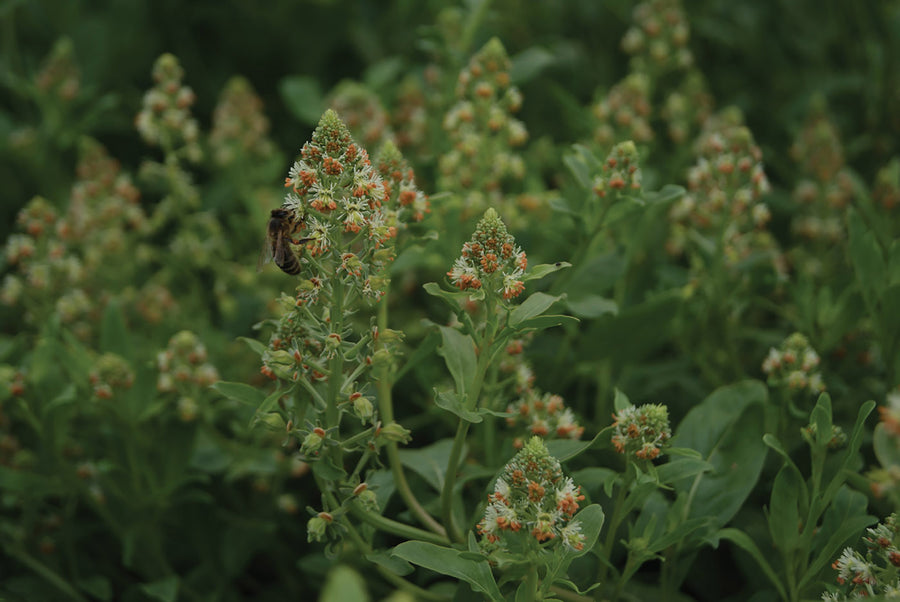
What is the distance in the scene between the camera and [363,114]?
335 centimetres

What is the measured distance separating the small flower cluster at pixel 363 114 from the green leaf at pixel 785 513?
6.34ft

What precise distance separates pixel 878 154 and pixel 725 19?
1.29 meters

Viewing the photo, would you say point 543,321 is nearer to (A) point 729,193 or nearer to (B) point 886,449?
(B) point 886,449

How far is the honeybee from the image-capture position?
6.59ft

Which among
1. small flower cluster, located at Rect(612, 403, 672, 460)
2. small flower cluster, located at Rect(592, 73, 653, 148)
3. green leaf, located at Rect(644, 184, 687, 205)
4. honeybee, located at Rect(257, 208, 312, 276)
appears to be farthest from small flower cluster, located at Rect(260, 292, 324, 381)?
small flower cluster, located at Rect(592, 73, 653, 148)

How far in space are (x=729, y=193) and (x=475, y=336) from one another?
1272mm

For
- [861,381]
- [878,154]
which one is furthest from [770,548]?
[878,154]

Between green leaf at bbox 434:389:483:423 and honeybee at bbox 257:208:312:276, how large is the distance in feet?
1.62

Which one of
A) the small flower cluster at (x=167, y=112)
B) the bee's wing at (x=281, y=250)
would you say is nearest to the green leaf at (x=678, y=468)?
the bee's wing at (x=281, y=250)

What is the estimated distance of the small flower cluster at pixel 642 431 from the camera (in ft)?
5.95

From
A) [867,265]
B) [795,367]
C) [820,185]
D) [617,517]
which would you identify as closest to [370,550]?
[617,517]

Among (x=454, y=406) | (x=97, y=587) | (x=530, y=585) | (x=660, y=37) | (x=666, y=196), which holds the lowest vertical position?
(x=97, y=587)

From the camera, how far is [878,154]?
371 centimetres

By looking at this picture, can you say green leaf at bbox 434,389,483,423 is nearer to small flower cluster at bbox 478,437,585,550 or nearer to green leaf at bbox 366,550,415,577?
small flower cluster at bbox 478,437,585,550
